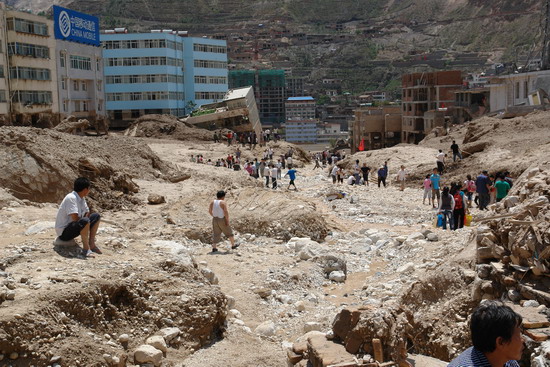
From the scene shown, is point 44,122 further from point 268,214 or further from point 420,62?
point 420,62

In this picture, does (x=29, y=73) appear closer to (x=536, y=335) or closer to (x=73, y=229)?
(x=73, y=229)

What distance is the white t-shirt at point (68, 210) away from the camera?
28.5ft

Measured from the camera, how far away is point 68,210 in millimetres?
8680

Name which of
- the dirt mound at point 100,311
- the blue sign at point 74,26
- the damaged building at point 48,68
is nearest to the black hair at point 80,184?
the dirt mound at point 100,311

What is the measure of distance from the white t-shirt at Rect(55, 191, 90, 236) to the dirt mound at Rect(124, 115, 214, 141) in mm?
40104

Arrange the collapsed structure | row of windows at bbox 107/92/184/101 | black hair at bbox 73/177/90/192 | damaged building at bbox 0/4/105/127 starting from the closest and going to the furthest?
black hair at bbox 73/177/90/192
damaged building at bbox 0/4/105/127
the collapsed structure
row of windows at bbox 107/92/184/101

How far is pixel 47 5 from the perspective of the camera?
195375mm

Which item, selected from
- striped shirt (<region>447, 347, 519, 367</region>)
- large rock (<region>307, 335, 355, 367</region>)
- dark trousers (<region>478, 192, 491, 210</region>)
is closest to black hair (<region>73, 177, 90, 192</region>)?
large rock (<region>307, 335, 355, 367</region>)

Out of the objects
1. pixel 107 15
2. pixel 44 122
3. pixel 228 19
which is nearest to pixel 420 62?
pixel 228 19

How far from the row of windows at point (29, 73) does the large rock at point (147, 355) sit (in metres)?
37.2

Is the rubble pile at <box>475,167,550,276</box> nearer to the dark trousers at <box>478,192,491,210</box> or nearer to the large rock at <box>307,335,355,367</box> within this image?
the large rock at <box>307,335,355,367</box>

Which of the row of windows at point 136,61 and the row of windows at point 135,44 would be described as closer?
the row of windows at point 135,44

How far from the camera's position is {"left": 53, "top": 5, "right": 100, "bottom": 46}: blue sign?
46.5 meters

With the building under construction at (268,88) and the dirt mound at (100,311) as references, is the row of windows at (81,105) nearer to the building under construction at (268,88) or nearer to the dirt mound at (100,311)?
the dirt mound at (100,311)
